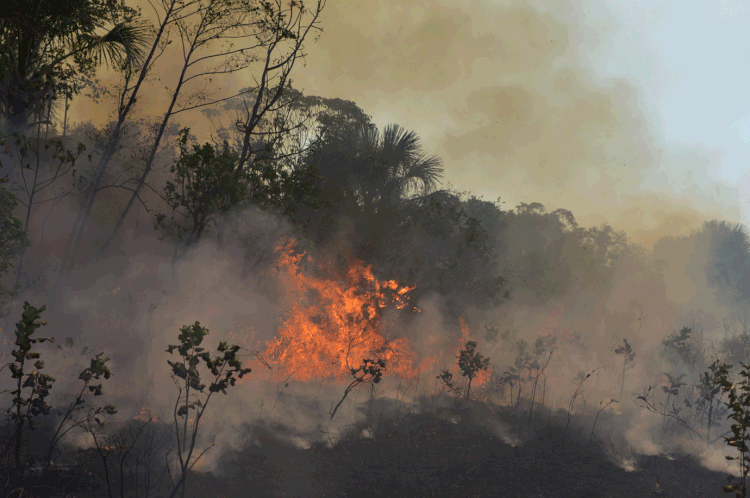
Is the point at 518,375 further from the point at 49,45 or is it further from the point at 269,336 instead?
the point at 49,45

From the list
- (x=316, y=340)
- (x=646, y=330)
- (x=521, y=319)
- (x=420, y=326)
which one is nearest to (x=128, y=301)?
(x=316, y=340)

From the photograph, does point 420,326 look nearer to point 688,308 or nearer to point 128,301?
point 128,301

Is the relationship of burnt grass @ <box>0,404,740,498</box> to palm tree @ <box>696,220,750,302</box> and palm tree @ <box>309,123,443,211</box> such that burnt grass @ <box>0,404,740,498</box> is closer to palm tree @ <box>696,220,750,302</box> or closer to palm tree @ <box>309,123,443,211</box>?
palm tree @ <box>309,123,443,211</box>

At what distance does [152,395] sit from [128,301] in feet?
9.30

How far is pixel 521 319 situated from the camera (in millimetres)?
22219

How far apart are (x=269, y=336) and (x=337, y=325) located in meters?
2.11

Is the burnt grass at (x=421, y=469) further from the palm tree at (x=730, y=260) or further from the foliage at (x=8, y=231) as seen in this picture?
the palm tree at (x=730, y=260)

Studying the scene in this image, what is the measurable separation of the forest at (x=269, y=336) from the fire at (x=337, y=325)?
70 millimetres

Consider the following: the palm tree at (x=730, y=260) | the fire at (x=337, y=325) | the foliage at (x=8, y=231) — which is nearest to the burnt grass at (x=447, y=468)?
the fire at (x=337, y=325)

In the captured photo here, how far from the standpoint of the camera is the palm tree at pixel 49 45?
7.39 meters

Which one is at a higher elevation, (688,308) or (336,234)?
(688,308)

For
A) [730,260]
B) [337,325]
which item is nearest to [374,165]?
[337,325]

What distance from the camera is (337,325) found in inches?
554

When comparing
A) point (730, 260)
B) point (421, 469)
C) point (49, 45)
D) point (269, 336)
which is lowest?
point (421, 469)
